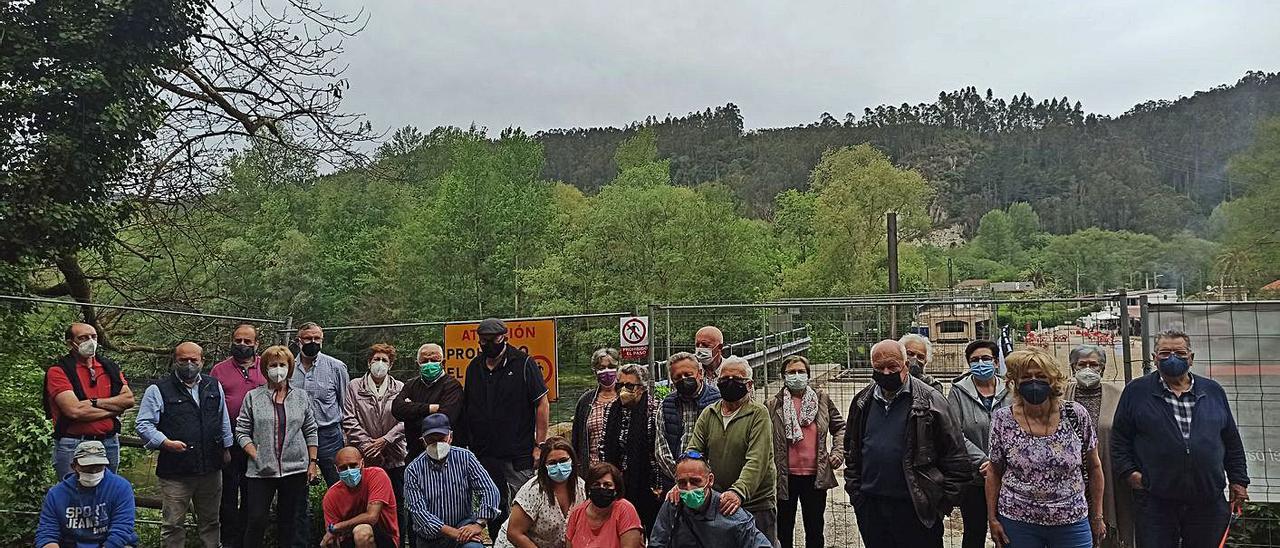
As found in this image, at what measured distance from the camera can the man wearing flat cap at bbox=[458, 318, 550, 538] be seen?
21.0 ft

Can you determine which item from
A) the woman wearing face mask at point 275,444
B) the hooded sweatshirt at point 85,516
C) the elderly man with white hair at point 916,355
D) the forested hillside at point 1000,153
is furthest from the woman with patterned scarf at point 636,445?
the forested hillside at point 1000,153

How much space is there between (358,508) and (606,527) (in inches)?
75.0

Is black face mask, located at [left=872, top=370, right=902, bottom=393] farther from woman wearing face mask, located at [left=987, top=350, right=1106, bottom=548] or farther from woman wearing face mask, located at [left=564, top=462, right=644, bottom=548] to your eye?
woman wearing face mask, located at [left=564, top=462, right=644, bottom=548]

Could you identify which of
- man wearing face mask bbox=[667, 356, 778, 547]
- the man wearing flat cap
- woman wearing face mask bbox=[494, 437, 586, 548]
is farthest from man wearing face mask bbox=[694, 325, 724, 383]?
woman wearing face mask bbox=[494, 437, 586, 548]

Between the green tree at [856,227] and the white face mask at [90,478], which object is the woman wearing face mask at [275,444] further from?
the green tree at [856,227]

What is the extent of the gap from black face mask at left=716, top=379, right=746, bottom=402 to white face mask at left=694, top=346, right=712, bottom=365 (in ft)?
3.03

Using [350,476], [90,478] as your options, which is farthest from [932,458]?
[90,478]

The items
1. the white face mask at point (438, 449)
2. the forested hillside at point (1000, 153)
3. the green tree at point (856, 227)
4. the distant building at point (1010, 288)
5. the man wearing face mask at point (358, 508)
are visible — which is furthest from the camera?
the forested hillside at point (1000, 153)

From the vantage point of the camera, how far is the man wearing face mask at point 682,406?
5430 millimetres

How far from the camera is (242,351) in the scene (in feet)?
22.4

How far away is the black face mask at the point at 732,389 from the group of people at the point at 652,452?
12 millimetres

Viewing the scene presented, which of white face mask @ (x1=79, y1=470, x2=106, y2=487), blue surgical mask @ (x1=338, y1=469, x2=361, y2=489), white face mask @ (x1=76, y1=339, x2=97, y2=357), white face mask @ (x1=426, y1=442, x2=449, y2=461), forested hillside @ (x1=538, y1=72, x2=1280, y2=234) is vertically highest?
forested hillside @ (x1=538, y1=72, x2=1280, y2=234)

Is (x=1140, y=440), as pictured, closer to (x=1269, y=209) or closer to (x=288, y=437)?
(x=288, y=437)

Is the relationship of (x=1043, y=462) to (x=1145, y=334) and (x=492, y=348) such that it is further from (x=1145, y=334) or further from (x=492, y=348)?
(x=492, y=348)
